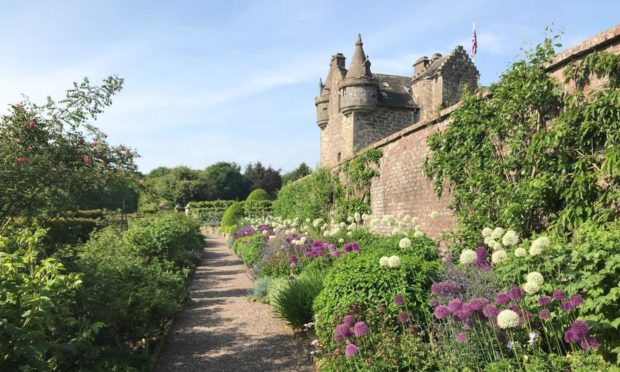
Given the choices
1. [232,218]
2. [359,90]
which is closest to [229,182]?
[232,218]

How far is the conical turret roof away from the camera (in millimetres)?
20616

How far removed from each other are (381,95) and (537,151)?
17.2 m

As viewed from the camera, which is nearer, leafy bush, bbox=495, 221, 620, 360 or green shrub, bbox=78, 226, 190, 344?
leafy bush, bbox=495, 221, 620, 360

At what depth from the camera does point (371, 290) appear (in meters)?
3.98

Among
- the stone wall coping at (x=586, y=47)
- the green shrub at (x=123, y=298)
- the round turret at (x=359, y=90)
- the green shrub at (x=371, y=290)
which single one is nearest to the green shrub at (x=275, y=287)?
the green shrub at (x=123, y=298)

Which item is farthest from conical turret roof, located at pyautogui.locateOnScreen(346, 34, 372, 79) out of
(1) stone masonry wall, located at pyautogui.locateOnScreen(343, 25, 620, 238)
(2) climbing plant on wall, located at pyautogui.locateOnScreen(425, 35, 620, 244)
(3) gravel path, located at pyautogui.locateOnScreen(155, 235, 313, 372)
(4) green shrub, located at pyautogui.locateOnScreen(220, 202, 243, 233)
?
(2) climbing plant on wall, located at pyautogui.locateOnScreen(425, 35, 620, 244)

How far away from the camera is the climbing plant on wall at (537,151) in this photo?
405 cm

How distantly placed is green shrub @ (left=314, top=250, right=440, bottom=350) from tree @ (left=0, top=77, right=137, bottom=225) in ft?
9.60

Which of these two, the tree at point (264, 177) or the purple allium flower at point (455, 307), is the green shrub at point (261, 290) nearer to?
the purple allium flower at point (455, 307)

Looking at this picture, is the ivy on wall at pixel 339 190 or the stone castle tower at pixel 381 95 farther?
the stone castle tower at pixel 381 95

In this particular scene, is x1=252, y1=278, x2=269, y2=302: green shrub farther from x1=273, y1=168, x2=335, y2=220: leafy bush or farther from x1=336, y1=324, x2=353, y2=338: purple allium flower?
x1=273, y1=168, x2=335, y2=220: leafy bush

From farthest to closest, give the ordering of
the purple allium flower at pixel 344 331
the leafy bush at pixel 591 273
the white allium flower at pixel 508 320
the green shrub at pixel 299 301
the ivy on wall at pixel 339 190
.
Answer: the ivy on wall at pixel 339 190, the green shrub at pixel 299 301, the purple allium flower at pixel 344 331, the leafy bush at pixel 591 273, the white allium flower at pixel 508 320

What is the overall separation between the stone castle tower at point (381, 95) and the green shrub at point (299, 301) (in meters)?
15.1

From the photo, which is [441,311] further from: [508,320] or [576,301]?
[576,301]
